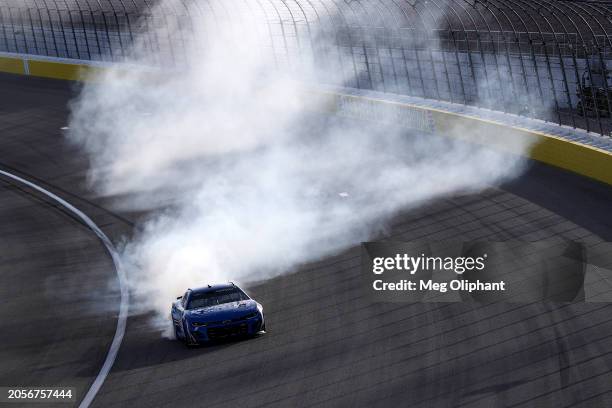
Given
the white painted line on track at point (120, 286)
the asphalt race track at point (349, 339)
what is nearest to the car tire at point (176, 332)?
the asphalt race track at point (349, 339)

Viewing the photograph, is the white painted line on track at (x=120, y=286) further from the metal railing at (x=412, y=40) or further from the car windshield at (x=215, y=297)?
the metal railing at (x=412, y=40)

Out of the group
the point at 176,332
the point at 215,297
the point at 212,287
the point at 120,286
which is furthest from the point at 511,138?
the point at 176,332

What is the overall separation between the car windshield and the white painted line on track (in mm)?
1506

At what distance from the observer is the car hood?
18.3 m

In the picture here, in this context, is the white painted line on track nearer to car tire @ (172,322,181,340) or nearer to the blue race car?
car tire @ (172,322,181,340)

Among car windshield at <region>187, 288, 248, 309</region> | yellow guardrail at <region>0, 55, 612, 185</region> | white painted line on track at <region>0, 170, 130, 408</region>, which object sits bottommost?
yellow guardrail at <region>0, 55, 612, 185</region>

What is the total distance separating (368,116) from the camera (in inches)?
1425

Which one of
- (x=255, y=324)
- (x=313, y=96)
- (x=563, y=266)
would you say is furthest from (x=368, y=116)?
(x=255, y=324)

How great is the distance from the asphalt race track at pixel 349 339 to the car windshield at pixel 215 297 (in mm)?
747

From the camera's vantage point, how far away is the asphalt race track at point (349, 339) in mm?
15445

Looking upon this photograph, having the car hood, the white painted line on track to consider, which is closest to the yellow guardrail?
the white painted line on track

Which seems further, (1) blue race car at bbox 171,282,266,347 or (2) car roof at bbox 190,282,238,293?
(2) car roof at bbox 190,282,238,293

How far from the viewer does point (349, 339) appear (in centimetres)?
1780

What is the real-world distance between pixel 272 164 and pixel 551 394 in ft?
59.8
